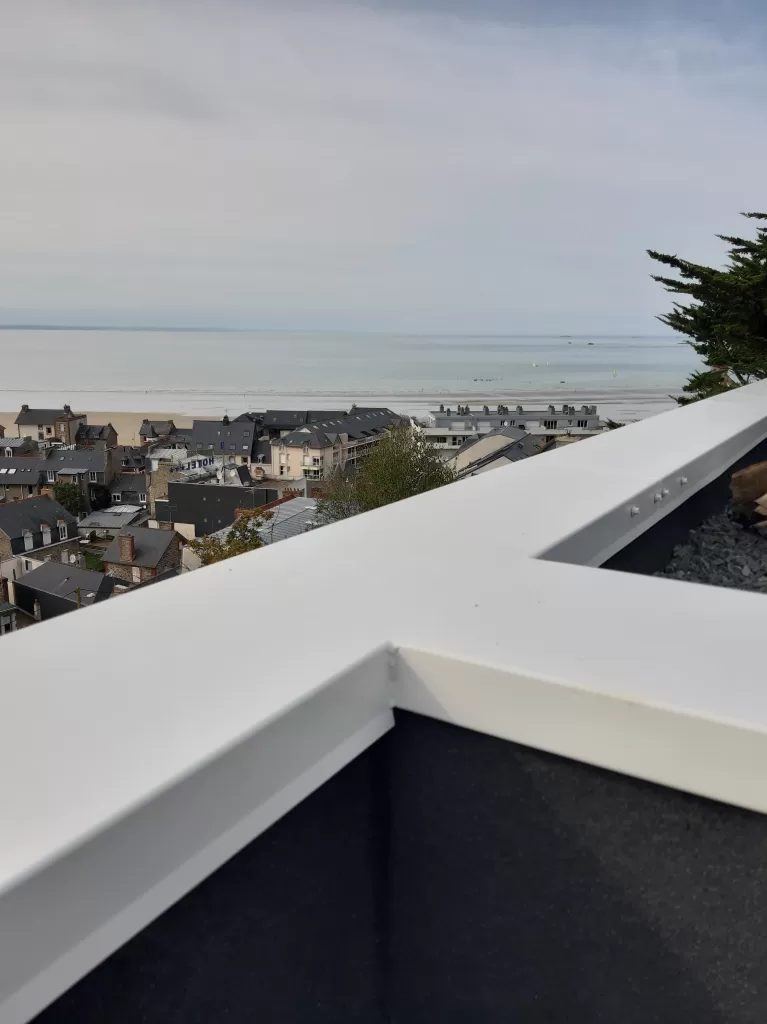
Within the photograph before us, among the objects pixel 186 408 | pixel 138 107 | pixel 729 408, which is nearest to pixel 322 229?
pixel 138 107

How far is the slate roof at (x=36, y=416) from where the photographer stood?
1581 centimetres

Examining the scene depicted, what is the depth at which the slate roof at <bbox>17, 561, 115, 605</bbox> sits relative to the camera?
6328 mm

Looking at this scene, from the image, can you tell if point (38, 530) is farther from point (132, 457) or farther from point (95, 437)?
point (95, 437)

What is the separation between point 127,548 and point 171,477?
4.90 meters

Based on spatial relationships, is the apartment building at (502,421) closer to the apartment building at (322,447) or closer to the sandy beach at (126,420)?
the apartment building at (322,447)

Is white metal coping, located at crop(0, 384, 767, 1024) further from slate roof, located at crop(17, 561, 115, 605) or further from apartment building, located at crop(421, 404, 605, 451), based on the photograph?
apartment building, located at crop(421, 404, 605, 451)

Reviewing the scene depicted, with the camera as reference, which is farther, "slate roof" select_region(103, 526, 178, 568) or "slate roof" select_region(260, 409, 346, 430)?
"slate roof" select_region(260, 409, 346, 430)

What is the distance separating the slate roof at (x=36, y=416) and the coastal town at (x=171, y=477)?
4 cm

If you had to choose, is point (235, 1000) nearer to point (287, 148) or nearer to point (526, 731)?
point (526, 731)

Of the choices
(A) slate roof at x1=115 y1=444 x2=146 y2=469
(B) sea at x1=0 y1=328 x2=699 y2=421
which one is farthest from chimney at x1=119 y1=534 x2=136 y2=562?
(B) sea at x1=0 y1=328 x2=699 y2=421

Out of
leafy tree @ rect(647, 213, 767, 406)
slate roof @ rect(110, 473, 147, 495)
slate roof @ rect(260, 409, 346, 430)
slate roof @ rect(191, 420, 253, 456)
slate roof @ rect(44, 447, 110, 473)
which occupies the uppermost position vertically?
leafy tree @ rect(647, 213, 767, 406)

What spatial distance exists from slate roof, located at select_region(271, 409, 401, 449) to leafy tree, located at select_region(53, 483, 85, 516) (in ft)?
12.9

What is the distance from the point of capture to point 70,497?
11344 mm

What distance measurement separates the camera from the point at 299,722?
0.42 m
